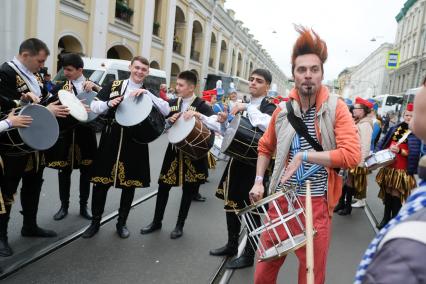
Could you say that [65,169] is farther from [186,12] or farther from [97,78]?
[186,12]

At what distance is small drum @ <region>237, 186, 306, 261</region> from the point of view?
2072 millimetres

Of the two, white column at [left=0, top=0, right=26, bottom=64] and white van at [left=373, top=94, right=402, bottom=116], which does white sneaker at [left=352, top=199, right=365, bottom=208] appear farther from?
white van at [left=373, top=94, right=402, bottom=116]

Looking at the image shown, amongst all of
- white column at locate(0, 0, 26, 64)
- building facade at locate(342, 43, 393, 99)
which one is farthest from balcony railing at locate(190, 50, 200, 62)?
building facade at locate(342, 43, 393, 99)

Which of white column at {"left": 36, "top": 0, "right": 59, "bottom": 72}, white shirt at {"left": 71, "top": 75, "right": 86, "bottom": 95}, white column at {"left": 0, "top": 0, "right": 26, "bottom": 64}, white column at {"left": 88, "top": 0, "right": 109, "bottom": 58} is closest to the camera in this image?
white shirt at {"left": 71, "top": 75, "right": 86, "bottom": 95}

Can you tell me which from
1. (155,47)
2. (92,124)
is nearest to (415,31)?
(155,47)

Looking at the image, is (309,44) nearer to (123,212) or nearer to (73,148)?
(123,212)

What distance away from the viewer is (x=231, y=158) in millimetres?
3887

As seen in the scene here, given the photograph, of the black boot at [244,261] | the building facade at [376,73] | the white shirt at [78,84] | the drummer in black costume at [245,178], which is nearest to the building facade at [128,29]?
the white shirt at [78,84]

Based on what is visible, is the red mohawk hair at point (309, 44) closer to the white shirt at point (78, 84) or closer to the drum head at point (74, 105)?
the drum head at point (74, 105)

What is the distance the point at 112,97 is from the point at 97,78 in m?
8.71

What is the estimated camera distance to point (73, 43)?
1593 centimetres

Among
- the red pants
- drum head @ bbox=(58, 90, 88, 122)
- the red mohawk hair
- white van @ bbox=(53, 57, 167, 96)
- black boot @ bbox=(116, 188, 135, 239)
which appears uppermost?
white van @ bbox=(53, 57, 167, 96)

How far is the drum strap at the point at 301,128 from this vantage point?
2.29m

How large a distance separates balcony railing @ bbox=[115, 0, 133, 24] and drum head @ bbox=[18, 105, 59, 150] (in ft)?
55.3
